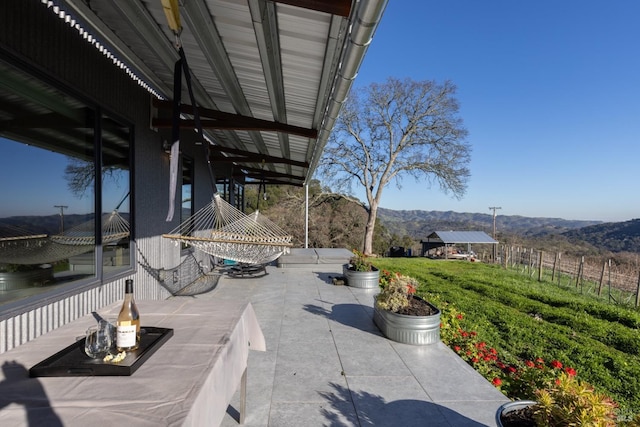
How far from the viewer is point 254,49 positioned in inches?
96.9

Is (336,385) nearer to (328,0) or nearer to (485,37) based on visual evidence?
(328,0)

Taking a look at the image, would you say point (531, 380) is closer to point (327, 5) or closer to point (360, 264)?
point (327, 5)

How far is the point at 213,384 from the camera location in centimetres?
120

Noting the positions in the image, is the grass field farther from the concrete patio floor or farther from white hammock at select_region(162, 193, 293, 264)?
white hammock at select_region(162, 193, 293, 264)

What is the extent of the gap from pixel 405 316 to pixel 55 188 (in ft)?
10.9

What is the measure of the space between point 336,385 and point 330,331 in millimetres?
1264

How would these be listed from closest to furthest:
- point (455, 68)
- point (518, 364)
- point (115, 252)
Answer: point (115, 252) → point (518, 364) → point (455, 68)

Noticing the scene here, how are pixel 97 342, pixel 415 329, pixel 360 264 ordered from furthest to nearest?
1. pixel 360 264
2. pixel 415 329
3. pixel 97 342

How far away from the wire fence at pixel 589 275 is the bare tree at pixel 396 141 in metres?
4.29

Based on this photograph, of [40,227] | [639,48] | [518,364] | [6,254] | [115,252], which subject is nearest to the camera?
[6,254]

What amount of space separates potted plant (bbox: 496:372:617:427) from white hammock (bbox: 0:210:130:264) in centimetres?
299

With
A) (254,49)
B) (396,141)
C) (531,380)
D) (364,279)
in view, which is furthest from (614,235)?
(254,49)

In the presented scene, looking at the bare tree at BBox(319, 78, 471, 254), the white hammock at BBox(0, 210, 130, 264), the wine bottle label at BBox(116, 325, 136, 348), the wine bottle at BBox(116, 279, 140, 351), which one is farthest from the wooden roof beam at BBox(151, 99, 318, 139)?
the bare tree at BBox(319, 78, 471, 254)

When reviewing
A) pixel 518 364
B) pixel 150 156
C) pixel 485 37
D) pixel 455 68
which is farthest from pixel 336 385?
pixel 455 68
